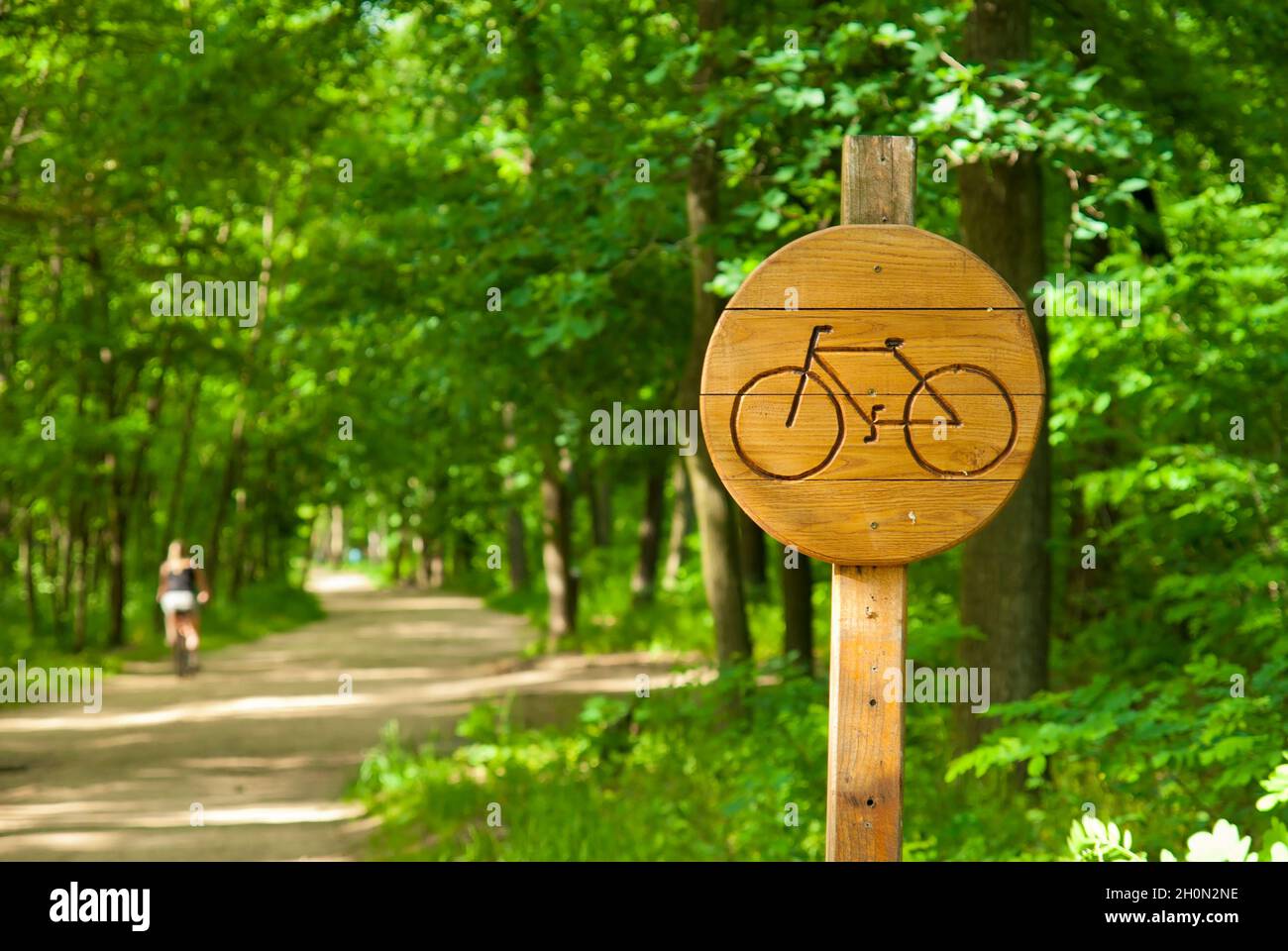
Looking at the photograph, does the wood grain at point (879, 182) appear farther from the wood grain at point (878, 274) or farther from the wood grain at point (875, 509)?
the wood grain at point (875, 509)

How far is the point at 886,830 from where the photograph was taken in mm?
3309

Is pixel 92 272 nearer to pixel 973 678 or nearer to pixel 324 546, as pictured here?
pixel 973 678

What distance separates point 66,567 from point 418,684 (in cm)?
710

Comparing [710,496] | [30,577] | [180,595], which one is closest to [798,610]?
[710,496]

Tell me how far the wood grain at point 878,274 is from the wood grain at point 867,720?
0.65m

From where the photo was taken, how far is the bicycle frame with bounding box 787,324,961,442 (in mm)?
3189

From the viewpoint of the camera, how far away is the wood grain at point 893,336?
3.19 m

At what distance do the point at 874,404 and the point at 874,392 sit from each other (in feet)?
0.09

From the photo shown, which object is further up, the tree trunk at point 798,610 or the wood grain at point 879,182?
the wood grain at point 879,182

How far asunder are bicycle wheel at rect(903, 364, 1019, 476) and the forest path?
700cm

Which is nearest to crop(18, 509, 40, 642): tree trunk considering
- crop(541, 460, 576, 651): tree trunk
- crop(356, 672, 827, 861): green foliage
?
crop(541, 460, 576, 651): tree trunk

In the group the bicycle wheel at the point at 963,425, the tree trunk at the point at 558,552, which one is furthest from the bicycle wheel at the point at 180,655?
the bicycle wheel at the point at 963,425

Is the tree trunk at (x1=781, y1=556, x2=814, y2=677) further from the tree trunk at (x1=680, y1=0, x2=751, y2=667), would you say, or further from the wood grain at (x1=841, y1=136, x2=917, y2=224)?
the wood grain at (x1=841, y1=136, x2=917, y2=224)

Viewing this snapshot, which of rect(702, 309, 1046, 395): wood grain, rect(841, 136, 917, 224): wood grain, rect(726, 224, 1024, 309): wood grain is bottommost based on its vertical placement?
rect(702, 309, 1046, 395): wood grain
